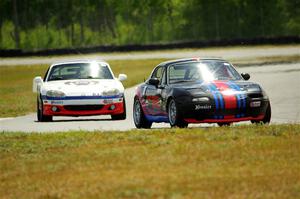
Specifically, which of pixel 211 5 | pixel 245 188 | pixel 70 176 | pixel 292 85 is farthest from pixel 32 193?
pixel 211 5

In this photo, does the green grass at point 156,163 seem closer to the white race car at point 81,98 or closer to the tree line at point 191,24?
the white race car at point 81,98

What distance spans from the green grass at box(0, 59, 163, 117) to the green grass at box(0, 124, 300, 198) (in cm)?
1172

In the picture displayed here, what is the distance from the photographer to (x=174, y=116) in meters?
16.1

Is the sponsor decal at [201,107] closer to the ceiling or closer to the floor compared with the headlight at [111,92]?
closer to the ceiling

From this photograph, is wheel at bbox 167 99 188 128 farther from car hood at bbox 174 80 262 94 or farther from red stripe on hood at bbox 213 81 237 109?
red stripe on hood at bbox 213 81 237 109

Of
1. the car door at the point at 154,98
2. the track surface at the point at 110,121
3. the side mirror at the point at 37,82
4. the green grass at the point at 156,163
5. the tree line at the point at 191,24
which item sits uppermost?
the green grass at the point at 156,163

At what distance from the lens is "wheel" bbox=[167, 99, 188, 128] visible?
15.9 metres

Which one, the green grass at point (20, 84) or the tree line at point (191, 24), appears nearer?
the green grass at point (20, 84)

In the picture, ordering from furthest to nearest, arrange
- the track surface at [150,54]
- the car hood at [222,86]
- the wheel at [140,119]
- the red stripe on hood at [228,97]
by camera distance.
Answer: the track surface at [150,54] < the wheel at [140,119] < the car hood at [222,86] < the red stripe on hood at [228,97]

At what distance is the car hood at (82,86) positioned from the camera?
20.1 meters


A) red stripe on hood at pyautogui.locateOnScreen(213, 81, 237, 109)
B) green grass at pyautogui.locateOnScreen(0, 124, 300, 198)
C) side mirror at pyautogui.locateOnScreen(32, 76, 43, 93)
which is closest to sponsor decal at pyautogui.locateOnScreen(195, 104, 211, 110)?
red stripe on hood at pyautogui.locateOnScreen(213, 81, 237, 109)

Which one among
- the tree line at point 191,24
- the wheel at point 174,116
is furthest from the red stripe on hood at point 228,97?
the tree line at point 191,24

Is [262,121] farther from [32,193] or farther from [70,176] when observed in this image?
[32,193]

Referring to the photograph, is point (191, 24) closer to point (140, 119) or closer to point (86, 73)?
point (86, 73)
